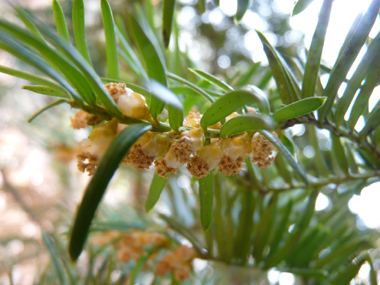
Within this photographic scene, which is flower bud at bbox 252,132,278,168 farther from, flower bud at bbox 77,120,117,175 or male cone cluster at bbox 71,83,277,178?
flower bud at bbox 77,120,117,175

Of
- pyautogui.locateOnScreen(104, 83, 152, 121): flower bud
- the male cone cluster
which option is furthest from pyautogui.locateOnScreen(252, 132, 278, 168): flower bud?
pyautogui.locateOnScreen(104, 83, 152, 121): flower bud

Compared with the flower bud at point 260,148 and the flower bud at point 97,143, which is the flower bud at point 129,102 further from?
the flower bud at point 260,148

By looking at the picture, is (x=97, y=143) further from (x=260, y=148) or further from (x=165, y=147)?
(x=260, y=148)

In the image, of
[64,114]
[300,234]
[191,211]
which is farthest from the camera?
[64,114]

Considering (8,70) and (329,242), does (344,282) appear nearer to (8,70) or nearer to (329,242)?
(329,242)

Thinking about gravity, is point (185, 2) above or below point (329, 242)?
above

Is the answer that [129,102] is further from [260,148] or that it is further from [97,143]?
[260,148]

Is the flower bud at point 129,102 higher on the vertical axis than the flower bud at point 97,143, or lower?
higher

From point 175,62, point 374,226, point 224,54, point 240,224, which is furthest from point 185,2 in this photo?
point 374,226

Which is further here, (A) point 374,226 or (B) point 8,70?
(A) point 374,226

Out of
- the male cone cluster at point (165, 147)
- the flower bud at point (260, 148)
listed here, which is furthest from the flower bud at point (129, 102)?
the flower bud at point (260, 148)

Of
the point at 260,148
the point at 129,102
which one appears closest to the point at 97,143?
the point at 129,102
